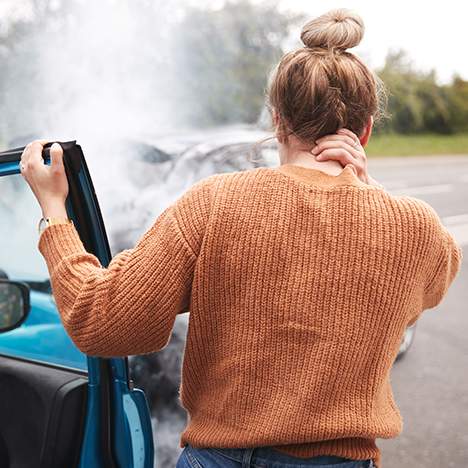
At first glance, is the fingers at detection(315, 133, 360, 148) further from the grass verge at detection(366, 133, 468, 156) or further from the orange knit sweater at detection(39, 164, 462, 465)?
the grass verge at detection(366, 133, 468, 156)

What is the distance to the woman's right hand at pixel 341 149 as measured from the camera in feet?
4.31

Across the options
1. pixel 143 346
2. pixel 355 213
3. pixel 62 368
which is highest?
pixel 355 213

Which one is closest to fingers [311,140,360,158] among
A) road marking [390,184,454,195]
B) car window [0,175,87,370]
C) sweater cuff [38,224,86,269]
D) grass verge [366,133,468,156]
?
sweater cuff [38,224,86,269]

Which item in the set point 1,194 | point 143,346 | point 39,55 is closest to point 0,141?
point 39,55

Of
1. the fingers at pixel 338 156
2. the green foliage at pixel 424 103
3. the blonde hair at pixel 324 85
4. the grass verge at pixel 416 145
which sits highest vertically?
the blonde hair at pixel 324 85

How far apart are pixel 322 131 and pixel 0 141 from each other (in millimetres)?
7847

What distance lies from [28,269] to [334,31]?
215 centimetres

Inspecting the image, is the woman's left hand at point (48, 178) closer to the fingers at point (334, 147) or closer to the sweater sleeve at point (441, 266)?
the fingers at point (334, 147)

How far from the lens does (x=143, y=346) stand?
1.34 metres

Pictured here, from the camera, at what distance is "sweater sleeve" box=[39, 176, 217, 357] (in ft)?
4.11


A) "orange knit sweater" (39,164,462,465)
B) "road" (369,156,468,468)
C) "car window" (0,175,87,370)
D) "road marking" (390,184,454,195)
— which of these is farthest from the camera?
"road marking" (390,184,454,195)

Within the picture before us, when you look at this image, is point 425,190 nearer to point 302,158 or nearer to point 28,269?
point 28,269

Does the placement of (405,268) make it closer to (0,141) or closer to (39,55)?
(39,55)

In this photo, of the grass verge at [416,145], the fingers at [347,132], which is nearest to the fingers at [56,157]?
the fingers at [347,132]
